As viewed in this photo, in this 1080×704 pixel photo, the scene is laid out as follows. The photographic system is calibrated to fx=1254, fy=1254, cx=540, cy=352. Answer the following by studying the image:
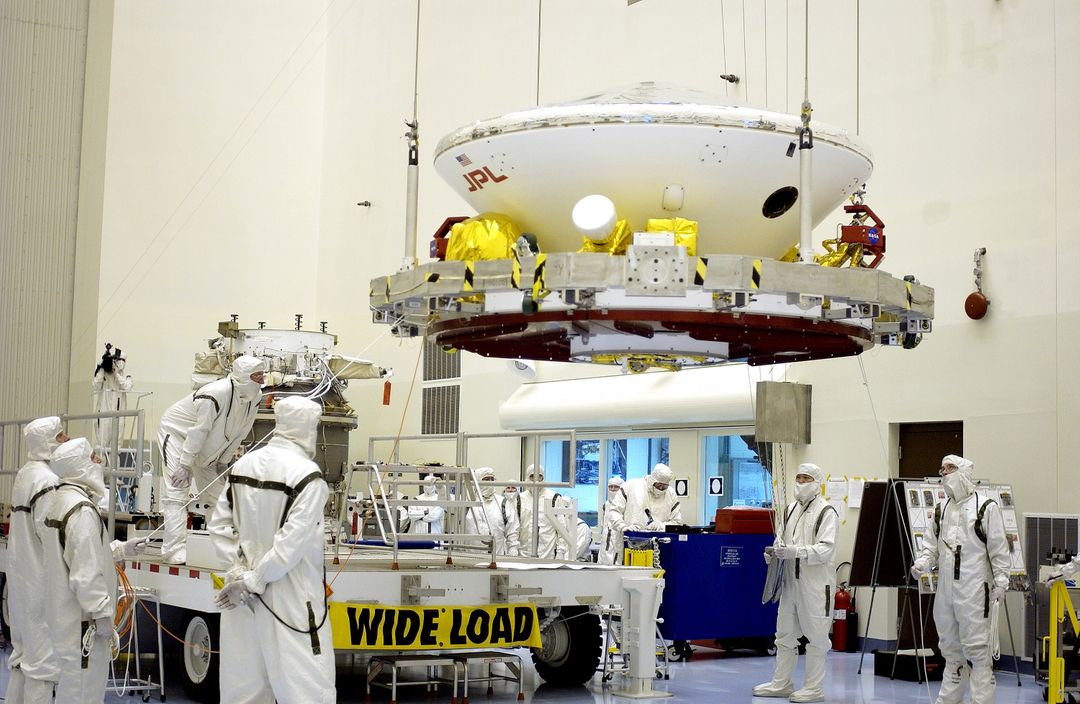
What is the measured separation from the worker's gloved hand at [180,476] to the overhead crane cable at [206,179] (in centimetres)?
1470

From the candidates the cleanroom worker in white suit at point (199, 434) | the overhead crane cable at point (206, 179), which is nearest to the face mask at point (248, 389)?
the cleanroom worker in white suit at point (199, 434)

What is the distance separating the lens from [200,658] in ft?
30.8

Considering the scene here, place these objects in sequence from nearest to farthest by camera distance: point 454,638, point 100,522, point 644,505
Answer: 1. point 100,522
2. point 454,638
3. point 644,505

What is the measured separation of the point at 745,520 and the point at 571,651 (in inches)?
117

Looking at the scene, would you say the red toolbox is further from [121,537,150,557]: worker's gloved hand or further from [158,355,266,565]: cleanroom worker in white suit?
[121,537,150,557]: worker's gloved hand

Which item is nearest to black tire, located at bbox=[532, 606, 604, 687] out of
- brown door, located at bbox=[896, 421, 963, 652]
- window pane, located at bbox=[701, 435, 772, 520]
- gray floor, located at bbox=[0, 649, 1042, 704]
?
gray floor, located at bbox=[0, 649, 1042, 704]

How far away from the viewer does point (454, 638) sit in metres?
9.00

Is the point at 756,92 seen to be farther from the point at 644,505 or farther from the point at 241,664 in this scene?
the point at 241,664

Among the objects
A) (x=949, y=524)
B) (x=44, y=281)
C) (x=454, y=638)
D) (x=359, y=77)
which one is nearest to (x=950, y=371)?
(x=949, y=524)

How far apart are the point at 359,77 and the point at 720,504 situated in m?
12.5

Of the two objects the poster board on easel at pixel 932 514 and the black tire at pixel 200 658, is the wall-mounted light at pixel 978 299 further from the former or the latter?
the black tire at pixel 200 658

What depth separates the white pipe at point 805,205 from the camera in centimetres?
712

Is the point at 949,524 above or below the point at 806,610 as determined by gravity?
above

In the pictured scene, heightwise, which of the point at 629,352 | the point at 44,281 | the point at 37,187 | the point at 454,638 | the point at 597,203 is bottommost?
the point at 454,638
